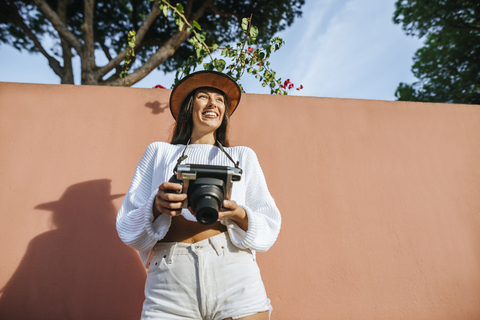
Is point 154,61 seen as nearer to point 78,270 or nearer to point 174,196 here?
point 78,270

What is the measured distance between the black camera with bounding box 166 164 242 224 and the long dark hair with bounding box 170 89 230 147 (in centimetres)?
69

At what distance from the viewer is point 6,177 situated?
2027 mm

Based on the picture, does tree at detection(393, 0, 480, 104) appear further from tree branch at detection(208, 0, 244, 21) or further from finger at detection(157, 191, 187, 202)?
finger at detection(157, 191, 187, 202)

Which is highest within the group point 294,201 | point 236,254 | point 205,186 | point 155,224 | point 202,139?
point 202,139

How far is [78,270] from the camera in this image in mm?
1904

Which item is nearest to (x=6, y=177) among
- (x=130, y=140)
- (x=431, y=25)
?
(x=130, y=140)

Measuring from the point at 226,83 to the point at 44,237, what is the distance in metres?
1.66

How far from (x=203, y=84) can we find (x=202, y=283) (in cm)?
109

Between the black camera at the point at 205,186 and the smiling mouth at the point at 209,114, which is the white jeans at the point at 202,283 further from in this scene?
the smiling mouth at the point at 209,114

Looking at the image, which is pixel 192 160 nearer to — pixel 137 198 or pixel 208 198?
pixel 137 198

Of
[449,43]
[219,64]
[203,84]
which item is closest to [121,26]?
[219,64]

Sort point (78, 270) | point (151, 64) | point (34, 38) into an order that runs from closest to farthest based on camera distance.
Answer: point (78, 270) < point (151, 64) < point (34, 38)

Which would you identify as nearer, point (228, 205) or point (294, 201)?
point (228, 205)

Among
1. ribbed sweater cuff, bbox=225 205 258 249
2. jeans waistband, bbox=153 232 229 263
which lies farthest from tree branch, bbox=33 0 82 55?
ribbed sweater cuff, bbox=225 205 258 249
